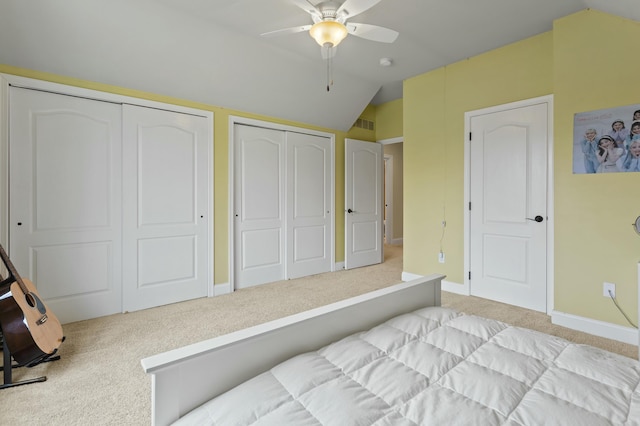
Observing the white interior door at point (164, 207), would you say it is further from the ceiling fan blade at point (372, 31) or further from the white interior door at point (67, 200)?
the ceiling fan blade at point (372, 31)

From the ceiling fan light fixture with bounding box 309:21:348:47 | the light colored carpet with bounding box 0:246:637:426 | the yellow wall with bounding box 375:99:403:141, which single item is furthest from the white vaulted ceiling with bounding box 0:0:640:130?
the light colored carpet with bounding box 0:246:637:426

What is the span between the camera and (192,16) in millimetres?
2756

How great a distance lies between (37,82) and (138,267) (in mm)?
1790

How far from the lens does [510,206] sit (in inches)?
130

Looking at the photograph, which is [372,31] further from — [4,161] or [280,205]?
[4,161]

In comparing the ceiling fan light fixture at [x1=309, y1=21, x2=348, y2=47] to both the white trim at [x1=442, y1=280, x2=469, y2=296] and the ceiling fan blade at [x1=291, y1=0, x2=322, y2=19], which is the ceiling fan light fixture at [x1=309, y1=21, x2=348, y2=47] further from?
the white trim at [x1=442, y1=280, x2=469, y2=296]

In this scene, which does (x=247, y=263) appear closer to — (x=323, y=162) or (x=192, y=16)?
(x=323, y=162)

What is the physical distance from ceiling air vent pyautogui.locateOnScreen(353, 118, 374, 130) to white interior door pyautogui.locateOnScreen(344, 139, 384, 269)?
32 cm

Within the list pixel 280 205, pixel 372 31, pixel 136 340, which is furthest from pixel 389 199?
pixel 136 340

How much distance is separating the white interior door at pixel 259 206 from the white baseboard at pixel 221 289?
0.17m

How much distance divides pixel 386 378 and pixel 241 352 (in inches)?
19.1

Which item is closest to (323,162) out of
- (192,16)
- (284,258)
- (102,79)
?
(284,258)

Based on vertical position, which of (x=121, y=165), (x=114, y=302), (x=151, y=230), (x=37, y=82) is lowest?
(x=114, y=302)

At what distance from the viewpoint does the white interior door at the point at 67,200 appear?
2.61m
